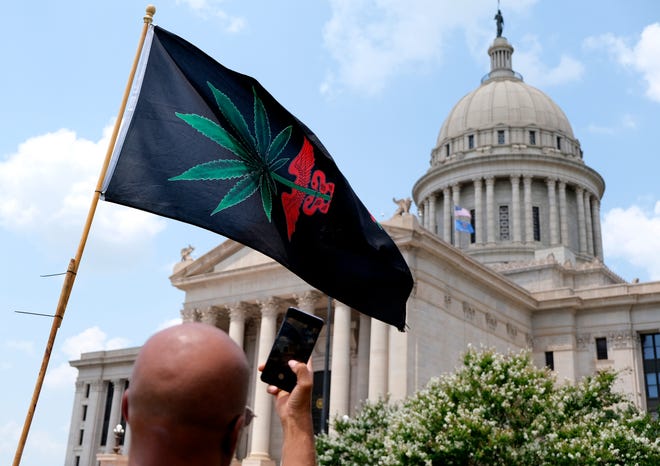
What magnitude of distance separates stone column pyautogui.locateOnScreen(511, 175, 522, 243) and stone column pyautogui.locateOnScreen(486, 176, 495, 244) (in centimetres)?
177

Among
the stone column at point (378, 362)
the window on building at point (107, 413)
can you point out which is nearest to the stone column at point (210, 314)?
the stone column at point (378, 362)

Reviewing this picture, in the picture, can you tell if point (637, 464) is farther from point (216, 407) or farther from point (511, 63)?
point (511, 63)

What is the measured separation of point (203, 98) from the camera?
9.35 metres

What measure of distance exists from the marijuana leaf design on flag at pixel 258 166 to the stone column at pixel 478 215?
64182 millimetres

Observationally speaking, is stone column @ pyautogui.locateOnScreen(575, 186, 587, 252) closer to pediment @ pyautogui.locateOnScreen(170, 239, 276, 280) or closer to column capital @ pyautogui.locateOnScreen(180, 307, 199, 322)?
pediment @ pyautogui.locateOnScreen(170, 239, 276, 280)

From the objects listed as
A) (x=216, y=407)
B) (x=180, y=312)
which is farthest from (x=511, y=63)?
(x=216, y=407)

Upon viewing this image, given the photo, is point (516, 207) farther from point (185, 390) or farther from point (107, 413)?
point (185, 390)

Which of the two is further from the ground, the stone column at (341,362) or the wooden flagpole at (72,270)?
the stone column at (341,362)

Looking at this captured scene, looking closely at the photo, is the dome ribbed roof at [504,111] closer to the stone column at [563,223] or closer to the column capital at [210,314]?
the stone column at [563,223]

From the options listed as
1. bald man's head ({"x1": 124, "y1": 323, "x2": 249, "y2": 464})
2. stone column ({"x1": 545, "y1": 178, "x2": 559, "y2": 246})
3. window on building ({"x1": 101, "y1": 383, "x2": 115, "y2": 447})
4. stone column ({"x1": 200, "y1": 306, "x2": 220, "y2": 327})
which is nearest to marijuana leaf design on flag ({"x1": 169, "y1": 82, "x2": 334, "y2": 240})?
bald man's head ({"x1": 124, "y1": 323, "x2": 249, "y2": 464})

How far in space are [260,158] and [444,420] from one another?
18.8m

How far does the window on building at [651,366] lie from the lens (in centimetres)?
5444

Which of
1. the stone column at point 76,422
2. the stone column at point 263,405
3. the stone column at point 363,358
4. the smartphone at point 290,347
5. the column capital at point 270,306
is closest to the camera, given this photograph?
the smartphone at point 290,347

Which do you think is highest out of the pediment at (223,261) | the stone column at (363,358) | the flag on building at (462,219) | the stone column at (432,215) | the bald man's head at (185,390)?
the stone column at (432,215)
